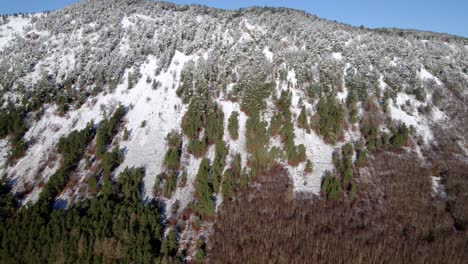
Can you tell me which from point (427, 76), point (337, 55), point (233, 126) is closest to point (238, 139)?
point (233, 126)

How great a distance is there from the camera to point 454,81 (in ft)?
210

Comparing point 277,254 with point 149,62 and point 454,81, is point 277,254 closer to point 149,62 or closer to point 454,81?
point 149,62

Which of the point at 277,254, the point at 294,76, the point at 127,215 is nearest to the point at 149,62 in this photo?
the point at 294,76

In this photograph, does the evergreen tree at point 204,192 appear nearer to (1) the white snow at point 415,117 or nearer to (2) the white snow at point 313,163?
(2) the white snow at point 313,163

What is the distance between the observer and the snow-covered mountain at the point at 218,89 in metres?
42.8

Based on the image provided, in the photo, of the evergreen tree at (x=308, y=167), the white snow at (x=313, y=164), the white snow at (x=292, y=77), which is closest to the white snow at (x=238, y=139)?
the white snow at (x=313, y=164)

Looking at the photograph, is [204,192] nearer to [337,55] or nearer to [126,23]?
[337,55]

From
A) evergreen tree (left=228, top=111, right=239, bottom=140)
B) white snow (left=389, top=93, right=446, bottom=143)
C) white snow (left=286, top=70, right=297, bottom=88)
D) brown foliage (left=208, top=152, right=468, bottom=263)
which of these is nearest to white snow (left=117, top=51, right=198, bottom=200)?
evergreen tree (left=228, top=111, right=239, bottom=140)

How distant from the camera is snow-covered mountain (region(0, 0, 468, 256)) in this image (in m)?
42.8

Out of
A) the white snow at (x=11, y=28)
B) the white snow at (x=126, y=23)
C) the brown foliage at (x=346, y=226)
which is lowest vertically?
the brown foliage at (x=346, y=226)

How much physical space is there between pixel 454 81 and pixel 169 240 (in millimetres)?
63573

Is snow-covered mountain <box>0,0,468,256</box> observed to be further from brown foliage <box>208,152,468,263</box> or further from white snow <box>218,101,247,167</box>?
brown foliage <box>208,152,468,263</box>

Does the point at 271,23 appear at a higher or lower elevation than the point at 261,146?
higher

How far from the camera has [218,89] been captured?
57688mm
